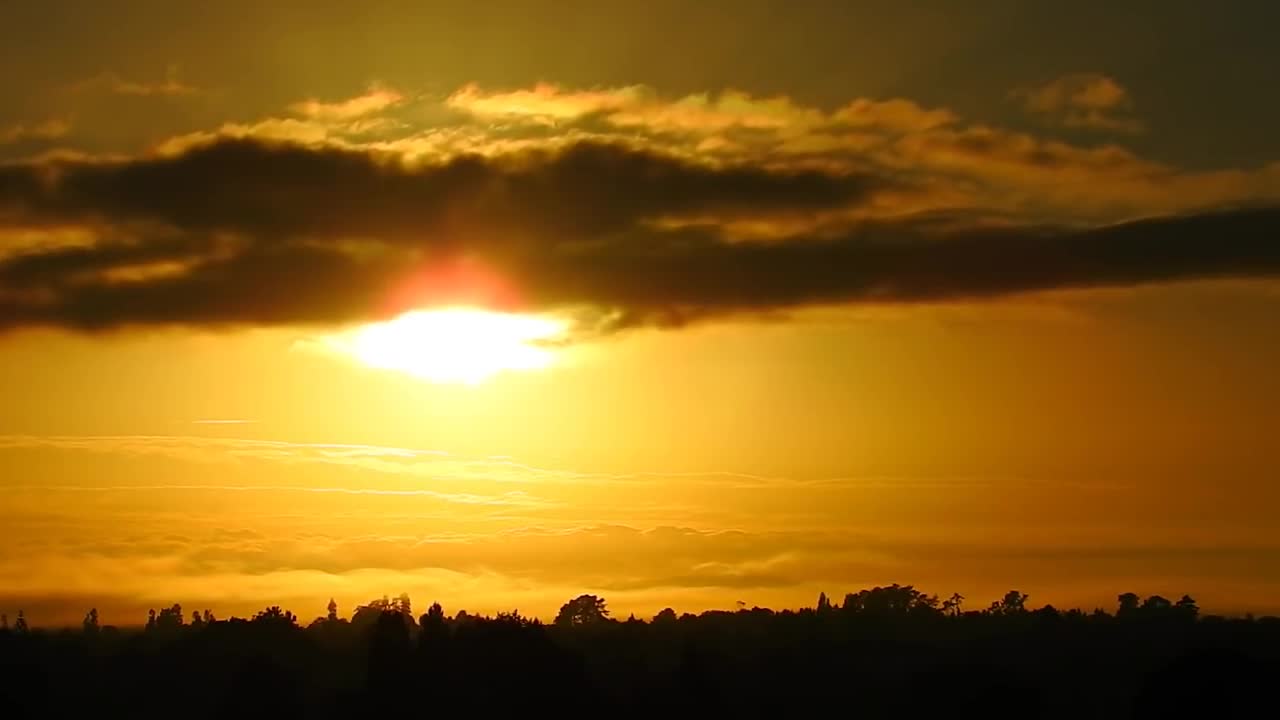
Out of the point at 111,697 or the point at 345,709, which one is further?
the point at 111,697

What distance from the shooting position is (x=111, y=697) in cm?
14988

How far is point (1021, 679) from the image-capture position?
14675 cm

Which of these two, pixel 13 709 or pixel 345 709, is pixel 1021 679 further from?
pixel 13 709

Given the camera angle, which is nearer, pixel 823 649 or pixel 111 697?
pixel 111 697

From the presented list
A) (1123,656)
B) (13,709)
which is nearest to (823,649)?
(1123,656)

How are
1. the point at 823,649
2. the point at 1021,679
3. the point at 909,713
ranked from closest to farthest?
the point at 909,713 < the point at 1021,679 < the point at 823,649

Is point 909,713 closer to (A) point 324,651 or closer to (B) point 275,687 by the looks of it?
(B) point 275,687

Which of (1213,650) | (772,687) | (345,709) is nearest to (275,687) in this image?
(345,709)

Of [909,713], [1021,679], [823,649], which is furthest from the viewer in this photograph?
[823,649]

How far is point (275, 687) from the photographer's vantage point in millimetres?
142875

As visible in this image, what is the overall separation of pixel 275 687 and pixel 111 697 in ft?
46.6

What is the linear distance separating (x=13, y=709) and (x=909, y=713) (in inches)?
2254

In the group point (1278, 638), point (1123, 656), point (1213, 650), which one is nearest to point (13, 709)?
point (1213, 650)

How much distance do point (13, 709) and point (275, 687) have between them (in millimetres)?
16901
